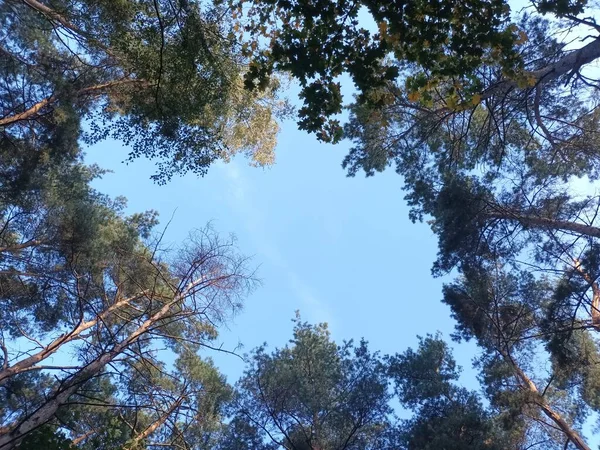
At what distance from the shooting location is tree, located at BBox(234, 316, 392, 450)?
11991 mm

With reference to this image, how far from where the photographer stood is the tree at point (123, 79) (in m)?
7.46

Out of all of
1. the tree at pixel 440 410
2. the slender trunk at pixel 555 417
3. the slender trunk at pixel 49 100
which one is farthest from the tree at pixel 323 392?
the slender trunk at pixel 49 100

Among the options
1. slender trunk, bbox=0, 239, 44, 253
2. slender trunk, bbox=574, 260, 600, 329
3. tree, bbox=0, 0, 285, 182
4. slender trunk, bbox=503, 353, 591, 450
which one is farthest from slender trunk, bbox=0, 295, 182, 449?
slender trunk, bbox=503, 353, 591, 450

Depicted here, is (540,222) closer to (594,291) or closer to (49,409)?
(594,291)

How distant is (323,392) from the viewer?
13141 millimetres

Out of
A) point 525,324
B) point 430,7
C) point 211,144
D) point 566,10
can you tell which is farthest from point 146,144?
point 525,324

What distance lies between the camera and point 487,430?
11.1m

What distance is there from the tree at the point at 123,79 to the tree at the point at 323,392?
613 centimetres

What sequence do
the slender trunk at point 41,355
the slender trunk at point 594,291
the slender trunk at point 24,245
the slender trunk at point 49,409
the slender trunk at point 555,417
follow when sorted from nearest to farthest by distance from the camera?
the slender trunk at point 49,409 → the slender trunk at point 41,355 → the slender trunk at point 594,291 → the slender trunk at point 555,417 → the slender trunk at point 24,245

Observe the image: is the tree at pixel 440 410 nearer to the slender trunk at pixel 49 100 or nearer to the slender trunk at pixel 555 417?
the slender trunk at pixel 555 417

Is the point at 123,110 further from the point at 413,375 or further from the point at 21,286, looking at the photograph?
the point at 413,375

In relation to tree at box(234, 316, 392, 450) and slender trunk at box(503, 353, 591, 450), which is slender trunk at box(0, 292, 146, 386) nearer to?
tree at box(234, 316, 392, 450)

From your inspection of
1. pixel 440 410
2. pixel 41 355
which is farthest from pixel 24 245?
pixel 440 410

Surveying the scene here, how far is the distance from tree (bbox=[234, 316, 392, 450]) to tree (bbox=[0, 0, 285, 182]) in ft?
20.1
